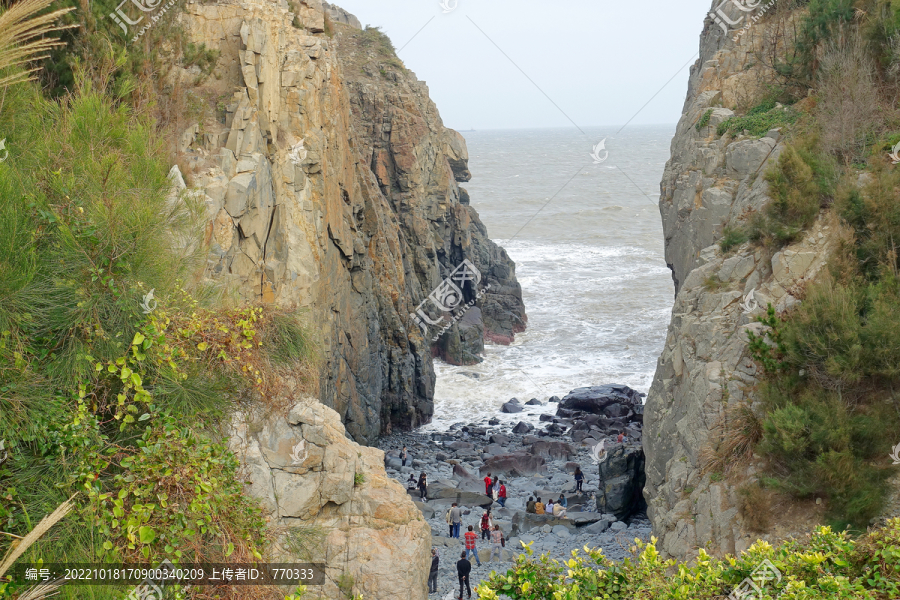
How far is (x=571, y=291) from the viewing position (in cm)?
4488

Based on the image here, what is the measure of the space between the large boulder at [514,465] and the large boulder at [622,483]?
355 centimetres

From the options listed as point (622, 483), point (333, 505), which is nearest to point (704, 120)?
point (622, 483)

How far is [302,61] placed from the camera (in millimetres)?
16281

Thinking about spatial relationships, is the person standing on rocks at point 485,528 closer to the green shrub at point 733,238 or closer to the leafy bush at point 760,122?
the green shrub at point 733,238

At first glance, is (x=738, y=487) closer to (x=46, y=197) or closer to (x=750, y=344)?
(x=750, y=344)

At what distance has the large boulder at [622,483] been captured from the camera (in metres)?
17.2

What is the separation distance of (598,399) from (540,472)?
662cm

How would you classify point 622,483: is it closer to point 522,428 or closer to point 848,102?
point 522,428

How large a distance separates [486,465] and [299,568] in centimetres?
1469

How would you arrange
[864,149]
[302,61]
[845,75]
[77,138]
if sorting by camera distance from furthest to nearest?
[302,61]
[845,75]
[864,149]
[77,138]

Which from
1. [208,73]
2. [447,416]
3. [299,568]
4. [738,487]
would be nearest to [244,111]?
[208,73]

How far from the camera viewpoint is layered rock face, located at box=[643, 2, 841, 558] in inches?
415

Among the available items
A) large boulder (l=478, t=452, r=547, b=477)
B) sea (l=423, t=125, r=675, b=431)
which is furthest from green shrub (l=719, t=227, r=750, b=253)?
large boulder (l=478, t=452, r=547, b=477)

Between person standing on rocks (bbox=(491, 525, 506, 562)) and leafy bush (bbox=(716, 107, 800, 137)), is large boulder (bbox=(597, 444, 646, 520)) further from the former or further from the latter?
leafy bush (bbox=(716, 107, 800, 137))
